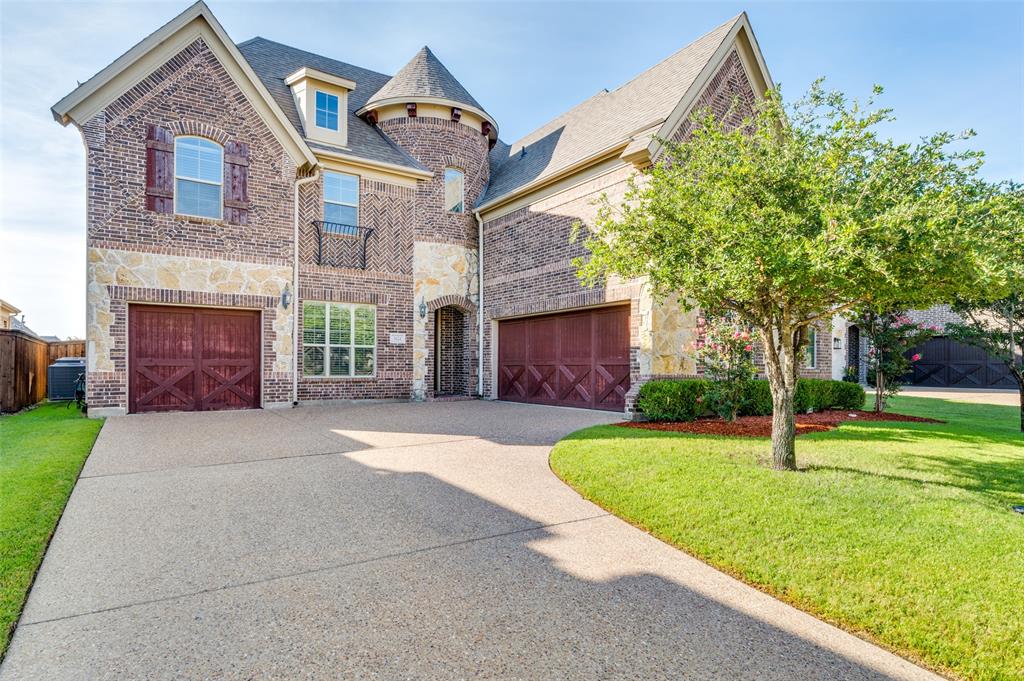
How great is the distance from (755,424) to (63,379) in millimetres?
17114

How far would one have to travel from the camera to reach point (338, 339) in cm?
1373

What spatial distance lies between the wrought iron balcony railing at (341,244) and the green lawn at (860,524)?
27.8 feet

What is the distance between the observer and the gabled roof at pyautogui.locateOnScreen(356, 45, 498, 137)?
1511 cm

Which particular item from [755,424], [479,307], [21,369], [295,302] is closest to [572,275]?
[479,307]

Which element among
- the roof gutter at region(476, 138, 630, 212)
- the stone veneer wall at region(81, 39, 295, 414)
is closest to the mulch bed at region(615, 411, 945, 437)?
the roof gutter at region(476, 138, 630, 212)

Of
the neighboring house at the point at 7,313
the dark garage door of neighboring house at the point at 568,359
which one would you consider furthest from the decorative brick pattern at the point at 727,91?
the neighboring house at the point at 7,313

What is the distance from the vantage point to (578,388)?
507 inches

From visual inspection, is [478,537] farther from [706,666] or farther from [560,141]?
[560,141]

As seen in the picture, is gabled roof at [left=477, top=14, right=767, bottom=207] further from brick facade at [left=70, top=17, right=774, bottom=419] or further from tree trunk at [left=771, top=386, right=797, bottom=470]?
tree trunk at [left=771, top=386, right=797, bottom=470]

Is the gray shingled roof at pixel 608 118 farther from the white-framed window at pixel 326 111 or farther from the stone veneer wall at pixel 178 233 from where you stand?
the stone veneer wall at pixel 178 233

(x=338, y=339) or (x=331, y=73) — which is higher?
(x=331, y=73)

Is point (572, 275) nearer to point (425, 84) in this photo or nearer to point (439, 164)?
point (439, 164)

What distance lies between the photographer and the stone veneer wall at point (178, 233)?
10906 millimetres

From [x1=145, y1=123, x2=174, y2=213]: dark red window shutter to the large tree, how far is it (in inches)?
385
